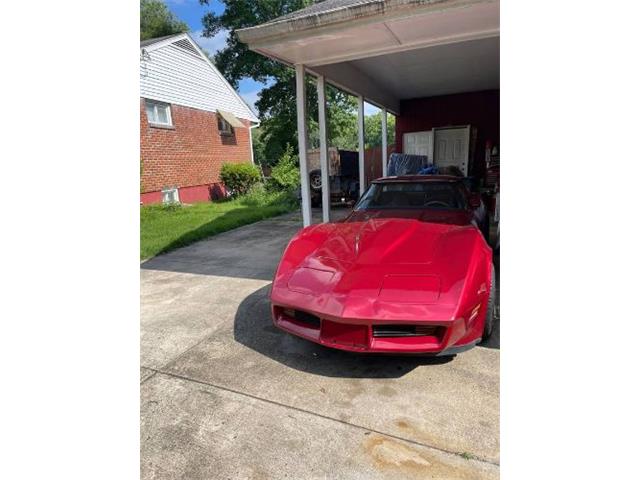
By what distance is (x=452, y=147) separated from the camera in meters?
11.2

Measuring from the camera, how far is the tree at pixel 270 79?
22359mm

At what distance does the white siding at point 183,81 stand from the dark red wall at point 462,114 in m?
7.49

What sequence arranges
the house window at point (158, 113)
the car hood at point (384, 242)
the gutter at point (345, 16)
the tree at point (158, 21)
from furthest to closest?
1. the tree at point (158, 21)
2. the house window at point (158, 113)
3. the gutter at point (345, 16)
4. the car hood at point (384, 242)

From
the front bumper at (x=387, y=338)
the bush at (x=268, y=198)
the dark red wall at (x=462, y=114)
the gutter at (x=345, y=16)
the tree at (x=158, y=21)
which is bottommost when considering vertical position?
the front bumper at (x=387, y=338)

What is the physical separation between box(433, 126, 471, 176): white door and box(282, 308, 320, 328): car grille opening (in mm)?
9864

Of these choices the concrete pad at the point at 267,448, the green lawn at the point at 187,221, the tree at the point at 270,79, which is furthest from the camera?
the tree at the point at 270,79

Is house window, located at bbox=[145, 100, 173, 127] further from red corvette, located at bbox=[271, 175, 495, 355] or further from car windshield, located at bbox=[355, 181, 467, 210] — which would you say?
red corvette, located at bbox=[271, 175, 495, 355]

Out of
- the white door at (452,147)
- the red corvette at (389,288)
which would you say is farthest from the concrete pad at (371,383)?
the white door at (452,147)

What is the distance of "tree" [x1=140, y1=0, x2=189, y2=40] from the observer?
30.2 meters

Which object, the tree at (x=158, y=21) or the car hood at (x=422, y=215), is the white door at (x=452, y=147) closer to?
the car hood at (x=422, y=215)

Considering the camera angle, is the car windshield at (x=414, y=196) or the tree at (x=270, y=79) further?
the tree at (x=270, y=79)

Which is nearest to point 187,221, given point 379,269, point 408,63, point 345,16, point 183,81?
point 408,63

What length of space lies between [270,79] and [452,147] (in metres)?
16.6
